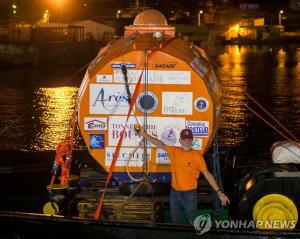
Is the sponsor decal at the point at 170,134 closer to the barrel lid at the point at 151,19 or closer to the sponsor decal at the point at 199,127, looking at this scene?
the sponsor decal at the point at 199,127

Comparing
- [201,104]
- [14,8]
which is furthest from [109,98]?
[14,8]

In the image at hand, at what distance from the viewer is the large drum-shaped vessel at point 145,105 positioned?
8.52 m

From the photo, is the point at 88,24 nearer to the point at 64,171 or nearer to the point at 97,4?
the point at 97,4

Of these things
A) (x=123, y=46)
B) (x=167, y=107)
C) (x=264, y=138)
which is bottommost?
(x=264, y=138)

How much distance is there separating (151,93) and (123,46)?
89 centimetres

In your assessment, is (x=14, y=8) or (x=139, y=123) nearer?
(x=139, y=123)

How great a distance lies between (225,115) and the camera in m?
22.7

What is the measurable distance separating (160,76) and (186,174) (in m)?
1.58

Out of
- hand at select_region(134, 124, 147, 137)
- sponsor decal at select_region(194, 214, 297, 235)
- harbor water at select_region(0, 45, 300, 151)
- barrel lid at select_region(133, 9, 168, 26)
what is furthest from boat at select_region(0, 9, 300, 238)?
harbor water at select_region(0, 45, 300, 151)

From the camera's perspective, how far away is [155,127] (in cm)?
859

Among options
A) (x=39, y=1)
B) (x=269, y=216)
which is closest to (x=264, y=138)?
(x=269, y=216)

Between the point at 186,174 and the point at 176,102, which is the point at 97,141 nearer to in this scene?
the point at 176,102

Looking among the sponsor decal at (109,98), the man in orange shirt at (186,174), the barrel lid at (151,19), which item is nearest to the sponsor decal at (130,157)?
the sponsor decal at (109,98)

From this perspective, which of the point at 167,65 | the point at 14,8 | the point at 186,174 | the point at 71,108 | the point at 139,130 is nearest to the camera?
the point at 186,174
